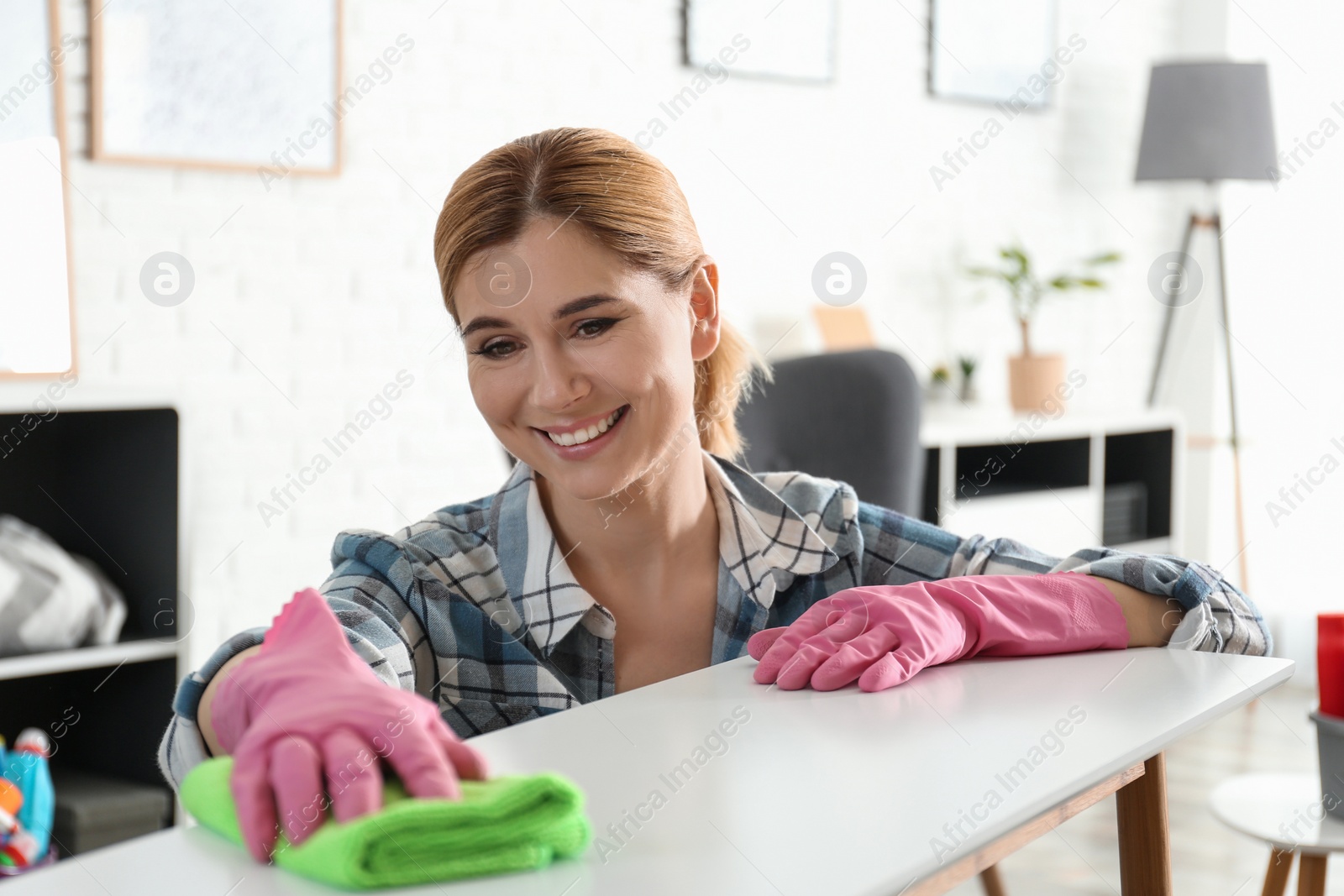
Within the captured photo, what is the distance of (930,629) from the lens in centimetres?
113

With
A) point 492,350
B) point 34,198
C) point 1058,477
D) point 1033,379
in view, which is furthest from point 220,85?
point 1058,477

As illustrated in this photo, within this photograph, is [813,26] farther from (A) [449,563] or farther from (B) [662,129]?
(A) [449,563]

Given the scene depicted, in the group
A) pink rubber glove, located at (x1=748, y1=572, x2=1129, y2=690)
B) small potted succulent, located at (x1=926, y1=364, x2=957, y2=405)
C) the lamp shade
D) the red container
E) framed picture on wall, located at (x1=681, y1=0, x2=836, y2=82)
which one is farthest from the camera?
the lamp shade

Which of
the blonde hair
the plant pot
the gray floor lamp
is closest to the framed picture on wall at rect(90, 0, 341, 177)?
the blonde hair

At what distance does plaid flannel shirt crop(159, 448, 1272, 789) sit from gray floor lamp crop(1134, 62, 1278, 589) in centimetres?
281

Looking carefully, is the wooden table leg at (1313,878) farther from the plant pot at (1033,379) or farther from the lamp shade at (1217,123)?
the lamp shade at (1217,123)

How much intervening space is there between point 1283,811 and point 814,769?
3.94 ft

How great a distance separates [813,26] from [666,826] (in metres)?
3.04

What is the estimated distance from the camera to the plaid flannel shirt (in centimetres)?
128

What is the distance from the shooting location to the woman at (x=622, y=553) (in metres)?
1.16

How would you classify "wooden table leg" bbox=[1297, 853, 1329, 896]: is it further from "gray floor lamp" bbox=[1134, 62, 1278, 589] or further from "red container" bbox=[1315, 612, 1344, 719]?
"gray floor lamp" bbox=[1134, 62, 1278, 589]

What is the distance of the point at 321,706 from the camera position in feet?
2.52

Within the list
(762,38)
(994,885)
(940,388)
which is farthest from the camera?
(940,388)

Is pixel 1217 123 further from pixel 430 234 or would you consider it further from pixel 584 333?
pixel 584 333
